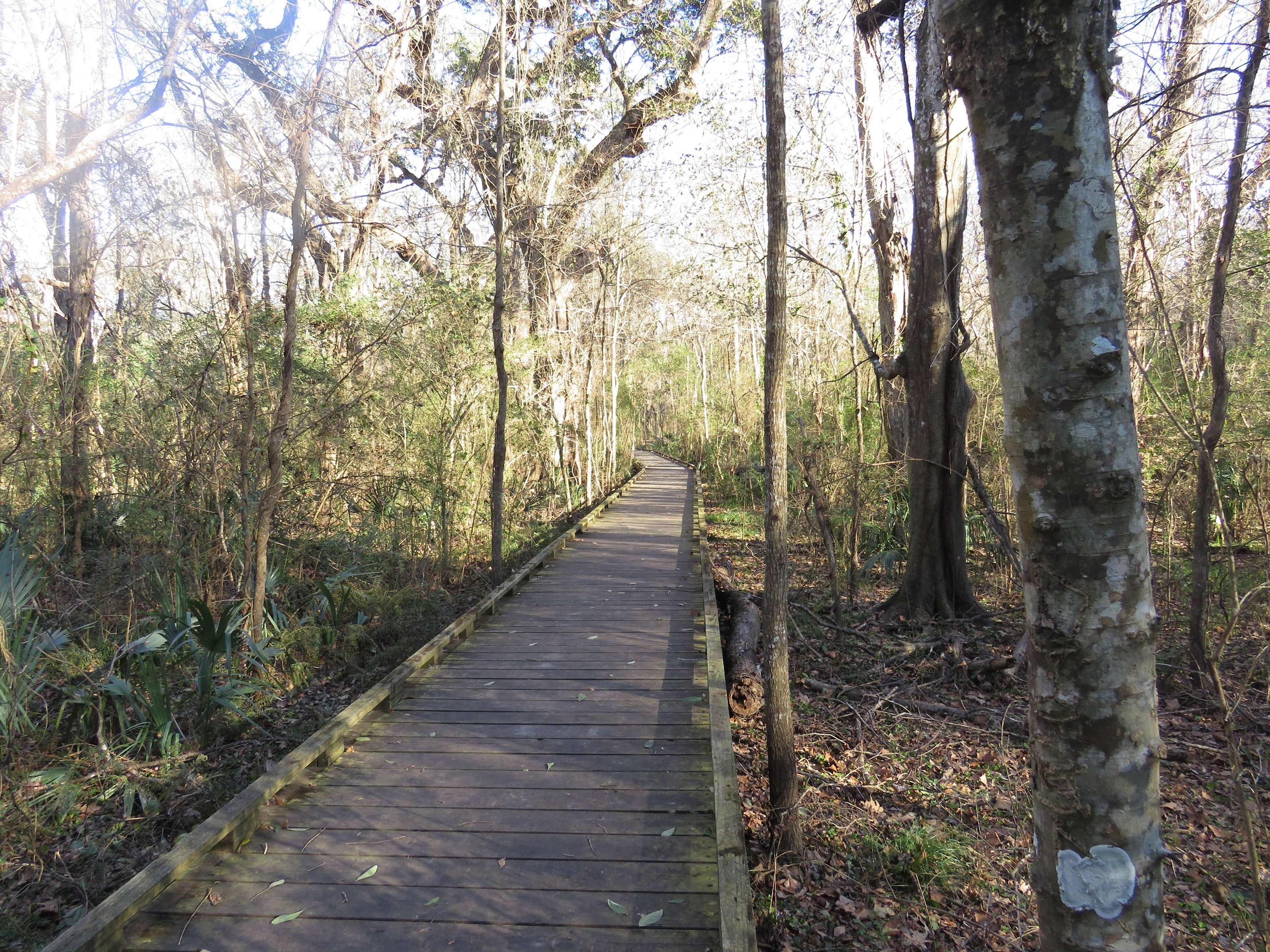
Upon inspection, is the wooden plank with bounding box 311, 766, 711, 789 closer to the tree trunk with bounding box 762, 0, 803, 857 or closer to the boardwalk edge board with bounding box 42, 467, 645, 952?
the boardwalk edge board with bounding box 42, 467, 645, 952

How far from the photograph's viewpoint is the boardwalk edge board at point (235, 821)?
2486 mm

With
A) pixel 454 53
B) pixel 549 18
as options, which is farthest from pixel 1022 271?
pixel 454 53

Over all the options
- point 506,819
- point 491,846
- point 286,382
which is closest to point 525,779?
point 506,819

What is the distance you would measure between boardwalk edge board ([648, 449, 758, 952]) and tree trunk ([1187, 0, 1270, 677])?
2.36m

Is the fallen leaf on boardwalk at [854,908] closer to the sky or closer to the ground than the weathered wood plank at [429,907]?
closer to the ground

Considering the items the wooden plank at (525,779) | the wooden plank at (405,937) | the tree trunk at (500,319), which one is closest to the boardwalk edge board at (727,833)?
the wooden plank at (405,937)

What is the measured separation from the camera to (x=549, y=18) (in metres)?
11.3

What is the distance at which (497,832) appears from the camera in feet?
10.8

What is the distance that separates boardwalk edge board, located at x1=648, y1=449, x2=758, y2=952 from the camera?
2502 mm

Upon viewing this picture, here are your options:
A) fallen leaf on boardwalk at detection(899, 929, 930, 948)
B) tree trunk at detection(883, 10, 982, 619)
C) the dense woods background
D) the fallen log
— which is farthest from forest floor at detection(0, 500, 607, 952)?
tree trunk at detection(883, 10, 982, 619)

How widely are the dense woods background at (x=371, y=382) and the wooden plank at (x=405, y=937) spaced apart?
1.06 m

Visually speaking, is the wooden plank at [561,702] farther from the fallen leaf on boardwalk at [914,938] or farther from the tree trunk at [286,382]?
the tree trunk at [286,382]

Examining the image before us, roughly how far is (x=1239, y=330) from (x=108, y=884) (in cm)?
1284

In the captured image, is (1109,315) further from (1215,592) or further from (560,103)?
(560,103)
